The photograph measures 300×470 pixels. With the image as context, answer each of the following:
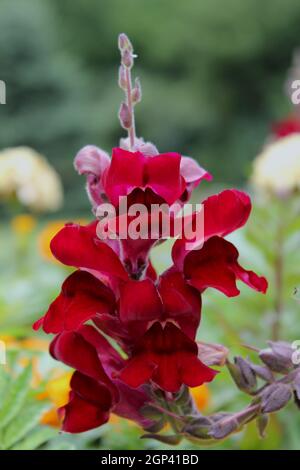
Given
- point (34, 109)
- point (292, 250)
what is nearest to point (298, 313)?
point (292, 250)

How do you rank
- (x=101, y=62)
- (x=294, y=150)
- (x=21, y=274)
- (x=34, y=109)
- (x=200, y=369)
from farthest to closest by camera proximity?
(x=101, y=62)
(x=34, y=109)
(x=21, y=274)
(x=294, y=150)
(x=200, y=369)

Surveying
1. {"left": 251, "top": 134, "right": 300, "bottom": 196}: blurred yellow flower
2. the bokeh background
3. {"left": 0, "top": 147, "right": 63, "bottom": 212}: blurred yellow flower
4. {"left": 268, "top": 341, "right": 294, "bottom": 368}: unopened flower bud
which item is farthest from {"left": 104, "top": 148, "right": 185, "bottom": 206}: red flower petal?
the bokeh background

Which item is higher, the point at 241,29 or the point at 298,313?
the point at 241,29

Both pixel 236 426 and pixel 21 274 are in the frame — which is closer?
pixel 236 426

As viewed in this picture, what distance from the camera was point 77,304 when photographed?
1.45 feet

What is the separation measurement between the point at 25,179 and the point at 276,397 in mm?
921

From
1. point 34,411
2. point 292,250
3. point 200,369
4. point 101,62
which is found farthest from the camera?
point 101,62

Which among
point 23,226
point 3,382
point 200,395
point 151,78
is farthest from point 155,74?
point 3,382

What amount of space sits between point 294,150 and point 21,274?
0.49 m

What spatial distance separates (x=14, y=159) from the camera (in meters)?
1.33

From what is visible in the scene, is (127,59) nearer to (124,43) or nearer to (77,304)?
(124,43)

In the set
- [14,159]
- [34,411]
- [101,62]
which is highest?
[101,62]

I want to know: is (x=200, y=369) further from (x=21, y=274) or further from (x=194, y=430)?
(x=21, y=274)

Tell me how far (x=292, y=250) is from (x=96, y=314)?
409 millimetres
